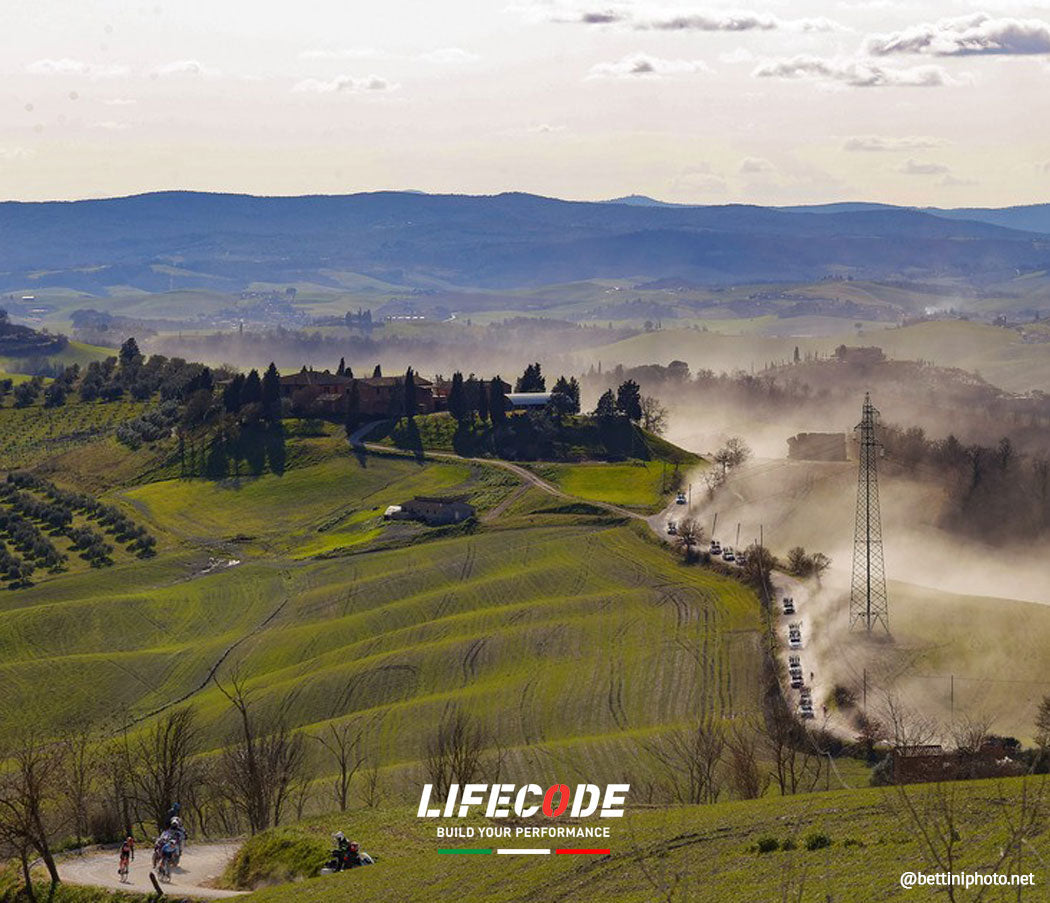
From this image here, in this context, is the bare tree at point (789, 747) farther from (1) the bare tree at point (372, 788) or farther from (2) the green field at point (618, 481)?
(2) the green field at point (618, 481)

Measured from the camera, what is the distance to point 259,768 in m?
72.1

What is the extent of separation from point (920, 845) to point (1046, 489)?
509ft

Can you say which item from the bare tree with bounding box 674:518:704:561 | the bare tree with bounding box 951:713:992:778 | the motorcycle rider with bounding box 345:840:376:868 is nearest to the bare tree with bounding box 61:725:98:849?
the motorcycle rider with bounding box 345:840:376:868

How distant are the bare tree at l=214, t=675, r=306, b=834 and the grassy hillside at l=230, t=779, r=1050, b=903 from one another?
11.5 metres

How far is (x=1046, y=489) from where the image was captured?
185750 millimetres

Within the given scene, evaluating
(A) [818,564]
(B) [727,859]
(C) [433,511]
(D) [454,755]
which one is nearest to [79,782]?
(D) [454,755]

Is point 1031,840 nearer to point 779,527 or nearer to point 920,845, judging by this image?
point 920,845

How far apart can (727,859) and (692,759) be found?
33340 mm

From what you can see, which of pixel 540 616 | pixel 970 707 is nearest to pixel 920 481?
pixel 540 616

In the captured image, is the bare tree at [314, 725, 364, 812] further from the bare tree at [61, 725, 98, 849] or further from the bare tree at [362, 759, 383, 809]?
the bare tree at [61, 725, 98, 849]

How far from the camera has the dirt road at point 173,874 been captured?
170ft

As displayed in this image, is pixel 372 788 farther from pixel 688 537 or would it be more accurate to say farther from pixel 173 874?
pixel 688 537

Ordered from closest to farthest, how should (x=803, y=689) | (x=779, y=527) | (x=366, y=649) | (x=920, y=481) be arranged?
(x=803, y=689) < (x=366, y=649) < (x=779, y=527) < (x=920, y=481)

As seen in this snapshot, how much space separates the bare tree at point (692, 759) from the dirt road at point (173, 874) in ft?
77.6
